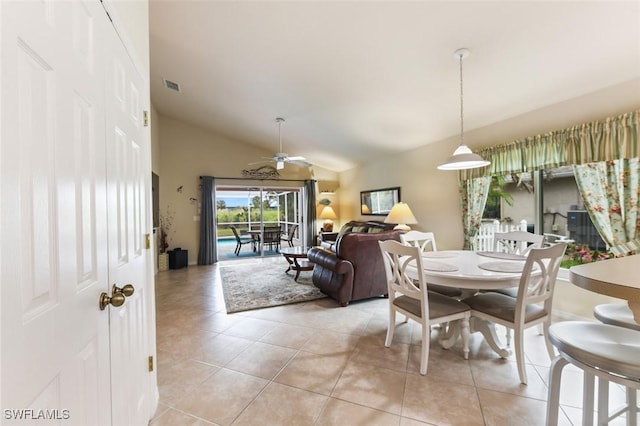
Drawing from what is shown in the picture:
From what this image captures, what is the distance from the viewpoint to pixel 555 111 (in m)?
3.03

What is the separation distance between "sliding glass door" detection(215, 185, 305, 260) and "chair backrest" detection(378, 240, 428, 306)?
17.4 feet

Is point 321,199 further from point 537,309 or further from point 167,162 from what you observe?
point 537,309

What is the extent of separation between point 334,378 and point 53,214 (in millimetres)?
1986

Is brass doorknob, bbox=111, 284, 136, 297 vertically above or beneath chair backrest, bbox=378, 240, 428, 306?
above

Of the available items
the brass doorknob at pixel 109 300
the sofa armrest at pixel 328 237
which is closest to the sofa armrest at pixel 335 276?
the brass doorknob at pixel 109 300

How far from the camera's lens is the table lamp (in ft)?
24.9

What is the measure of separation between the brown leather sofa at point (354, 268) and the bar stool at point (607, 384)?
7.15 feet

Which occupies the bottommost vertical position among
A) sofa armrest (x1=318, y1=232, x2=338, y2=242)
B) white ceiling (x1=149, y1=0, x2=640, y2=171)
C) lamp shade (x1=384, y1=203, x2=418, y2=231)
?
sofa armrest (x1=318, y1=232, x2=338, y2=242)

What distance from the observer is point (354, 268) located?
3.49m

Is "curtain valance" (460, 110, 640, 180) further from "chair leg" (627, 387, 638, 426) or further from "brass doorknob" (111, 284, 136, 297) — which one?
"brass doorknob" (111, 284, 136, 297)

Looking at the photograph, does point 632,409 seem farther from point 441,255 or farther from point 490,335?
point 441,255

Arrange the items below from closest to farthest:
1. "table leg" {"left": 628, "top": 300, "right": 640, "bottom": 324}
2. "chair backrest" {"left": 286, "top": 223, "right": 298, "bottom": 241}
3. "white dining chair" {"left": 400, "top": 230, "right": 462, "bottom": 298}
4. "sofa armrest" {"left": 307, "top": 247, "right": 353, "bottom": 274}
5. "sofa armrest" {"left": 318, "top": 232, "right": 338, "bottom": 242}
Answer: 1. "table leg" {"left": 628, "top": 300, "right": 640, "bottom": 324}
2. "white dining chair" {"left": 400, "top": 230, "right": 462, "bottom": 298}
3. "sofa armrest" {"left": 307, "top": 247, "right": 353, "bottom": 274}
4. "sofa armrest" {"left": 318, "top": 232, "right": 338, "bottom": 242}
5. "chair backrest" {"left": 286, "top": 223, "right": 298, "bottom": 241}

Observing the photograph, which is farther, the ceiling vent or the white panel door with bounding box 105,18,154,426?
the ceiling vent

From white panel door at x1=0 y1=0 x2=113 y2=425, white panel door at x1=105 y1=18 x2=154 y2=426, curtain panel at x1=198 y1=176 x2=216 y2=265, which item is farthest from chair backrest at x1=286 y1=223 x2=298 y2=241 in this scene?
white panel door at x1=0 y1=0 x2=113 y2=425
